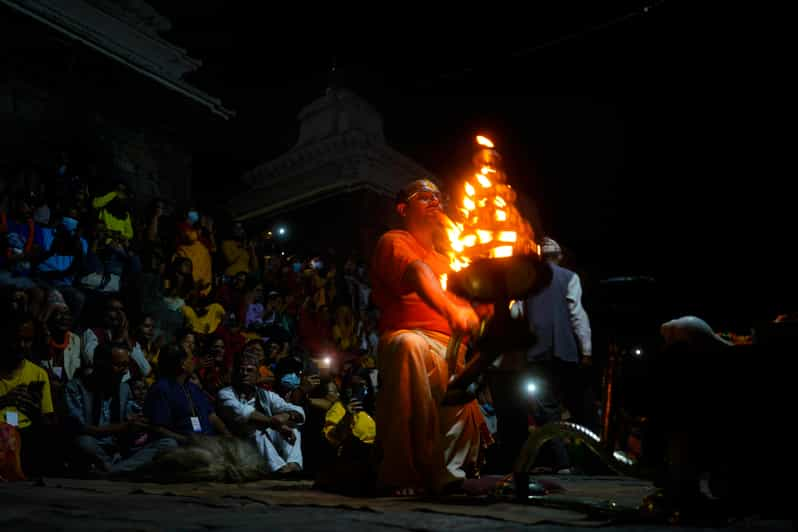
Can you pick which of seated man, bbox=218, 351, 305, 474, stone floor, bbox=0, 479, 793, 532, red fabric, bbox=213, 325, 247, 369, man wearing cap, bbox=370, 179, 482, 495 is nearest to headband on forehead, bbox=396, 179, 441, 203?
man wearing cap, bbox=370, 179, 482, 495

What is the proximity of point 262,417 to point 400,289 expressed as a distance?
3516 mm

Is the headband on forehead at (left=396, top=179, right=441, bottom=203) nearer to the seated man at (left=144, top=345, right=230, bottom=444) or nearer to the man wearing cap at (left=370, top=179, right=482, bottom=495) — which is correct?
the man wearing cap at (left=370, top=179, right=482, bottom=495)

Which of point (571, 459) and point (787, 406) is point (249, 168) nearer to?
Answer: point (571, 459)

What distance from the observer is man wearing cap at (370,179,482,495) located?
3.54 metres

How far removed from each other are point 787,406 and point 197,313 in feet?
28.0

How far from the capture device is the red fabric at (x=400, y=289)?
380cm

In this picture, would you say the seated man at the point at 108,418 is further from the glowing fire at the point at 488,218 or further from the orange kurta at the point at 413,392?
the glowing fire at the point at 488,218

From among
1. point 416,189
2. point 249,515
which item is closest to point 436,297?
point 416,189

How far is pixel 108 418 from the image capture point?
639cm

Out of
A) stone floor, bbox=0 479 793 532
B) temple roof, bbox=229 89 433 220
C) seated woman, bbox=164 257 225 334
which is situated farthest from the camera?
temple roof, bbox=229 89 433 220

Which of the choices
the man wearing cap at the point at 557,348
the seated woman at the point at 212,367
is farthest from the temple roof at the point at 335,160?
the man wearing cap at the point at 557,348

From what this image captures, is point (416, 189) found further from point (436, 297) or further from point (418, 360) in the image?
point (418, 360)

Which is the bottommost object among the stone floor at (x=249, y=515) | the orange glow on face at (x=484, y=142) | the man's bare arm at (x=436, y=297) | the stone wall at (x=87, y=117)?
the stone floor at (x=249, y=515)

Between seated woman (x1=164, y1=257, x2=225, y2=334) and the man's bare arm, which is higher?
seated woman (x1=164, y1=257, x2=225, y2=334)
